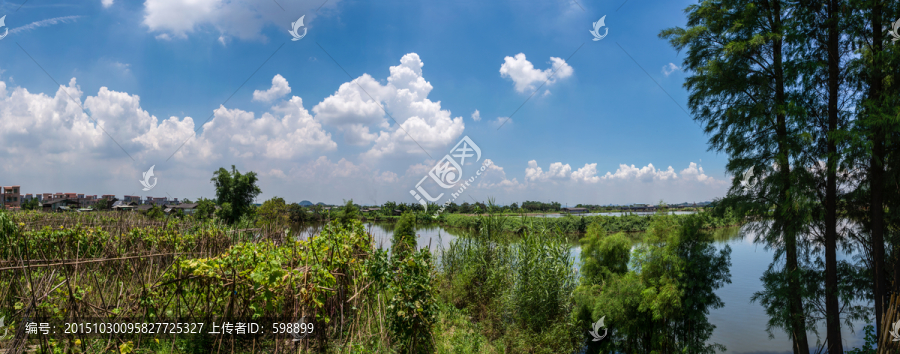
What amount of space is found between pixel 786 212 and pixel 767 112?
1.57 m

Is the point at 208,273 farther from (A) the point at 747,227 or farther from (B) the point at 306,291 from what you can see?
(A) the point at 747,227

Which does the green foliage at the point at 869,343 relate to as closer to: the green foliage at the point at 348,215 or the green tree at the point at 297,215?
the green foliage at the point at 348,215

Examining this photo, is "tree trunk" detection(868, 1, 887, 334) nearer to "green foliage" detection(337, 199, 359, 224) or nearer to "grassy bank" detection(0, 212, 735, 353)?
"grassy bank" detection(0, 212, 735, 353)

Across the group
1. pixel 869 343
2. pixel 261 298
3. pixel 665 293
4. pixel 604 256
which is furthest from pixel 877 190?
pixel 261 298

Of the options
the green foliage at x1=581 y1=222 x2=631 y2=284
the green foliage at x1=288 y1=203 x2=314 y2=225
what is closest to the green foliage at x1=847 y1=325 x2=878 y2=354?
the green foliage at x1=581 y1=222 x2=631 y2=284

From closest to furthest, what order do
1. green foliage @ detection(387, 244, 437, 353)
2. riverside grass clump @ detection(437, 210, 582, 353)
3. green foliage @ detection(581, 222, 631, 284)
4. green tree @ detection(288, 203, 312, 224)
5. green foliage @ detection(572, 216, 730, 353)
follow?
green foliage @ detection(387, 244, 437, 353) < green foliage @ detection(572, 216, 730, 353) < riverside grass clump @ detection(437, 210, 582, 353) < green foliage @ detection(581, 222, 631, 284) < green tree @ detection(288, 203, 312, 224)

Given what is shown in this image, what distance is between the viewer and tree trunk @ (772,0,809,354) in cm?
570

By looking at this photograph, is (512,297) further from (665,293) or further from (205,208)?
(205,208)

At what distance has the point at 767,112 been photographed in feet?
19.3

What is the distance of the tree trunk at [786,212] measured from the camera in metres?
5.70

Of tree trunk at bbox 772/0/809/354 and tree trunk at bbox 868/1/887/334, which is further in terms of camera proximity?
tree trunk at bbox 772/0/809/354

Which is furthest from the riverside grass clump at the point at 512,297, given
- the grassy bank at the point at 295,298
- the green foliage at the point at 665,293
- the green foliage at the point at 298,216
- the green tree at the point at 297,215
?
the green tree at the point at 297,215

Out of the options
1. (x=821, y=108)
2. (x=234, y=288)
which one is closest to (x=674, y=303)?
(x=821, y=108)

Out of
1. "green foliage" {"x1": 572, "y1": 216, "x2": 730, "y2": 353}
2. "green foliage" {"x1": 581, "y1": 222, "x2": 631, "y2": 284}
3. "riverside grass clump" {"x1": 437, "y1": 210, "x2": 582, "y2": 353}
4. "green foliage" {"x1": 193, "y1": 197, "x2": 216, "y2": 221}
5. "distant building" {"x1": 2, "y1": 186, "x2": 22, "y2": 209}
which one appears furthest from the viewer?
"distant building" {"x1": 2, "y1": 186, "x2": 22, "y2": 209}
